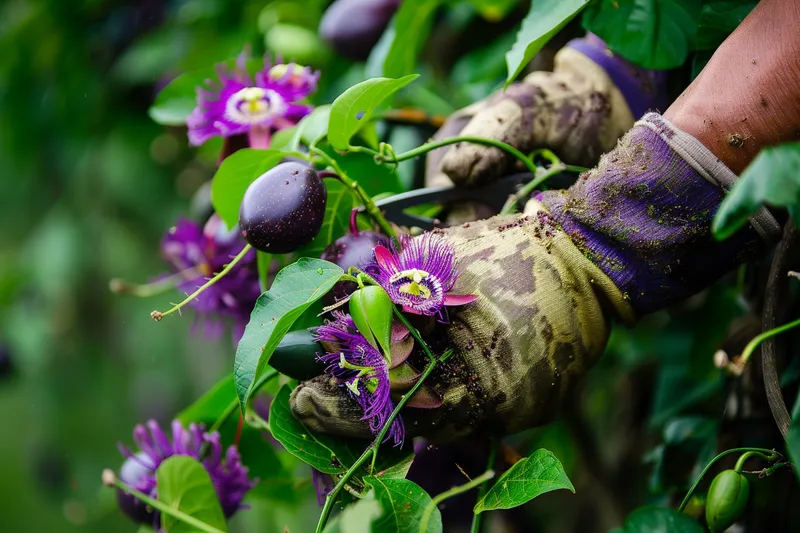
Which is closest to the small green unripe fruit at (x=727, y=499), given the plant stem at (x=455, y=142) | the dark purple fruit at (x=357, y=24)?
the plant stem at (x=455, y=142)

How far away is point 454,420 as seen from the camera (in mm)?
513

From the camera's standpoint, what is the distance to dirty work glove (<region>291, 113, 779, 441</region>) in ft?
1.63

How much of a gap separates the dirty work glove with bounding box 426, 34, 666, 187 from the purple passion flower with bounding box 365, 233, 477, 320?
0.15 metres

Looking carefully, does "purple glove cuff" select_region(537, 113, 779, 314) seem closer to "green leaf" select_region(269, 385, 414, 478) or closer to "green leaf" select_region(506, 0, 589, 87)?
"green leaf" select_region(506, 0, 589, 87)

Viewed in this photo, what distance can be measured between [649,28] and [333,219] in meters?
0.30

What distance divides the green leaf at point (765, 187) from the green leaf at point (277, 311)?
23cm

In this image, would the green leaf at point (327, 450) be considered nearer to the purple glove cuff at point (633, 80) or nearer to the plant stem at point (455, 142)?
the plant stem at point (455, 142)

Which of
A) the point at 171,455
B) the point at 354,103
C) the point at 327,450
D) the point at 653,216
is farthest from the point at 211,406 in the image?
the point at 653,216

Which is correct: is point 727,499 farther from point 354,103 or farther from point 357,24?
point 357,24

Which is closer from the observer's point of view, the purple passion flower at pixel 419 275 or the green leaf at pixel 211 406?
the purple passion flower at pixel 419 275

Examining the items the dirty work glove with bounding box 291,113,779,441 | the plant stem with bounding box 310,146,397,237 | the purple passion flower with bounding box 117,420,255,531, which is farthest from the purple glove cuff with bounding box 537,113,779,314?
the purple passion flower with bounding box 117,420,255,531

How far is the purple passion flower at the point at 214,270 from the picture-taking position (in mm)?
676

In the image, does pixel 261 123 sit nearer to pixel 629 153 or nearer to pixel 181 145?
pixel 629 153

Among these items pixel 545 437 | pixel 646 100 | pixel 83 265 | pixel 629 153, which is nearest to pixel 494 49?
pixel 646 100
